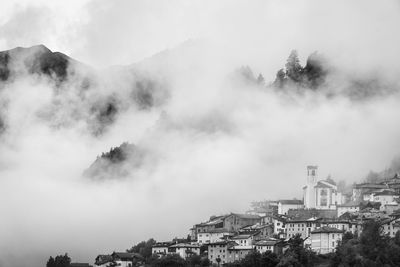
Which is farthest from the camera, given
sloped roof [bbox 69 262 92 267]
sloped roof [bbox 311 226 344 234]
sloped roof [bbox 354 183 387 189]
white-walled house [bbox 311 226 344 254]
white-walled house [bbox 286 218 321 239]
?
sloped roof [bbox 354 183 387 189]

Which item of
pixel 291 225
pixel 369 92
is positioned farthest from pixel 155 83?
pixel 291 225

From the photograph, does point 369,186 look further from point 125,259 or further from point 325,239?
point 125,259

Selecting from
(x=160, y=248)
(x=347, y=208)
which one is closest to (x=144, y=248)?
(x=160, y=248)

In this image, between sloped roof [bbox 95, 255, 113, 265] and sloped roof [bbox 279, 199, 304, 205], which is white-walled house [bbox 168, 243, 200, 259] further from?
sloped roof [bbox 279, 199, 304, 205]

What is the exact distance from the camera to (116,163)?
13012cm

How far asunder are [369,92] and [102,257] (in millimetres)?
29880

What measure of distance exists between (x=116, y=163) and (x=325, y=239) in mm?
31100

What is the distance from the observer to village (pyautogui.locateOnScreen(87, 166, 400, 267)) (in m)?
106

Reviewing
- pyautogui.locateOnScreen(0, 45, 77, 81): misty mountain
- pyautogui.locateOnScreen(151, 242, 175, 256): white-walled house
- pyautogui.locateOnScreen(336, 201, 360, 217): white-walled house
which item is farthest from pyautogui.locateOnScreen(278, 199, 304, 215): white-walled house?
pyautogui.locateOnScreen(0, 45, 77, 81): misty mountain

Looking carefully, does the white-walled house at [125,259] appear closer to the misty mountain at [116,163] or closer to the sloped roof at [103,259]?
the sloped roof at [103,259]

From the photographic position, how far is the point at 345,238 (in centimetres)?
10312

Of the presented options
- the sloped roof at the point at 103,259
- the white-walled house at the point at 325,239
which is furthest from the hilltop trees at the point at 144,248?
the white-walled house at the point at 325,239

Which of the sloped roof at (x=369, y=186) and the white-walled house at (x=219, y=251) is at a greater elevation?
the sloped roof at (x=369, y=186)

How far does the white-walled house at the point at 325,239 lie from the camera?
340 ft
